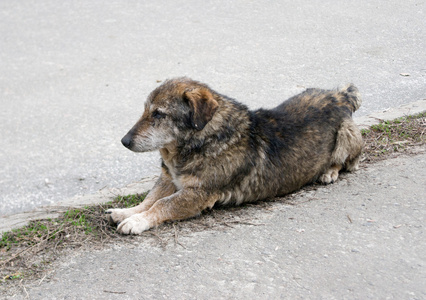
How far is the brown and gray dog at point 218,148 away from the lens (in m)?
4.15

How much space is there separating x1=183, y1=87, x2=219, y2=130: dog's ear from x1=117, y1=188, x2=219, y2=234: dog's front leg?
1.88 ft

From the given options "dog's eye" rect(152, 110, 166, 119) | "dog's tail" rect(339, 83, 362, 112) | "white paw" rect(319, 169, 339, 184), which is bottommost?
"white paw" rect(319, 169, 339, 184)

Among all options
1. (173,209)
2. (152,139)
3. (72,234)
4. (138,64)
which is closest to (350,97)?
(152,139)

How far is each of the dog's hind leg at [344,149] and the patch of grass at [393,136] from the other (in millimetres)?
471

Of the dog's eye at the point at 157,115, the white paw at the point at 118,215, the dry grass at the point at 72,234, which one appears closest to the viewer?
the dry grass at the point at 72,234

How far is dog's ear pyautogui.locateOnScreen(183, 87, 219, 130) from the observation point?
163 inches

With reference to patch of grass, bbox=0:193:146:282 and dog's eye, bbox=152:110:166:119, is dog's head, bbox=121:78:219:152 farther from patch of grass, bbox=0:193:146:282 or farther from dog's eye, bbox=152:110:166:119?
patch of grass, bbox=0:193:146:282

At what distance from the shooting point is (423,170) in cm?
481

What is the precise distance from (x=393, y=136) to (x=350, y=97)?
0.95 meters

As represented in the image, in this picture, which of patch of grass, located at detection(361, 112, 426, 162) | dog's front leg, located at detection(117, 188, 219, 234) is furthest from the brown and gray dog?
patch of grass, located at detection(361, 112, 426, 162)

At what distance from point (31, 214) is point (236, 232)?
1.93 metres

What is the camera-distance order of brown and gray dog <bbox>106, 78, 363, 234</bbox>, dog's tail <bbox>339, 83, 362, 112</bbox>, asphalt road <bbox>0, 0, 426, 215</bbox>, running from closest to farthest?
1. brown and gray dog <bbox>106, 78, 363, 234</bbox>
2. dog's tail <bbox>339, 83, 362, 112</bbox>
3. asphalt road <bbox>0, 0, 426, 215</bbox>

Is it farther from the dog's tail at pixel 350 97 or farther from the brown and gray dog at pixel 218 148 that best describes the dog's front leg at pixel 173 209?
the dog's tail at pixel 350 97

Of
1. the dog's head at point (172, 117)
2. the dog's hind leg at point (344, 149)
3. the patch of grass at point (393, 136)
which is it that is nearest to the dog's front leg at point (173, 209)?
the dog's head at point (172, 117)
